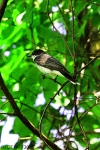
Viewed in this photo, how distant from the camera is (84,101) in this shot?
9.24 ft

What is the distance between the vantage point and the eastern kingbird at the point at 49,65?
229 centimetres

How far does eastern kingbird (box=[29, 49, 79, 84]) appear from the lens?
2295mm

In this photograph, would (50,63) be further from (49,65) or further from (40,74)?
(40,74)

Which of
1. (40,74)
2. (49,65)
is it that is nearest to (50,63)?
(49,65)

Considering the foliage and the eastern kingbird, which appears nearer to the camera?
the eastern kingbird

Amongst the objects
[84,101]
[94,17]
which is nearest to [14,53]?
[84,101]

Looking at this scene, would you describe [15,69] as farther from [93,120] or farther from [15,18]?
[93,120]

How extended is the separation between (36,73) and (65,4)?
61 cm

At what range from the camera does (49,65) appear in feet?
7.93

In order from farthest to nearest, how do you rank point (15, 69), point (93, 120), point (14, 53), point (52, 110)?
1. point (52, 110)
2. point (93, 120)
3. point (15, 69)
4. point (14, 53)

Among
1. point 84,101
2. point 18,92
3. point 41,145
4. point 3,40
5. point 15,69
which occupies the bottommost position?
point 41,145

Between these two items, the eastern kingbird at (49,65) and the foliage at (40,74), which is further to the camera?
the foliage at (40,74)

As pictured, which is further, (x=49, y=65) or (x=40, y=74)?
(x=40, y=74)

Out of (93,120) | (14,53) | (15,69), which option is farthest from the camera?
(93,120)
